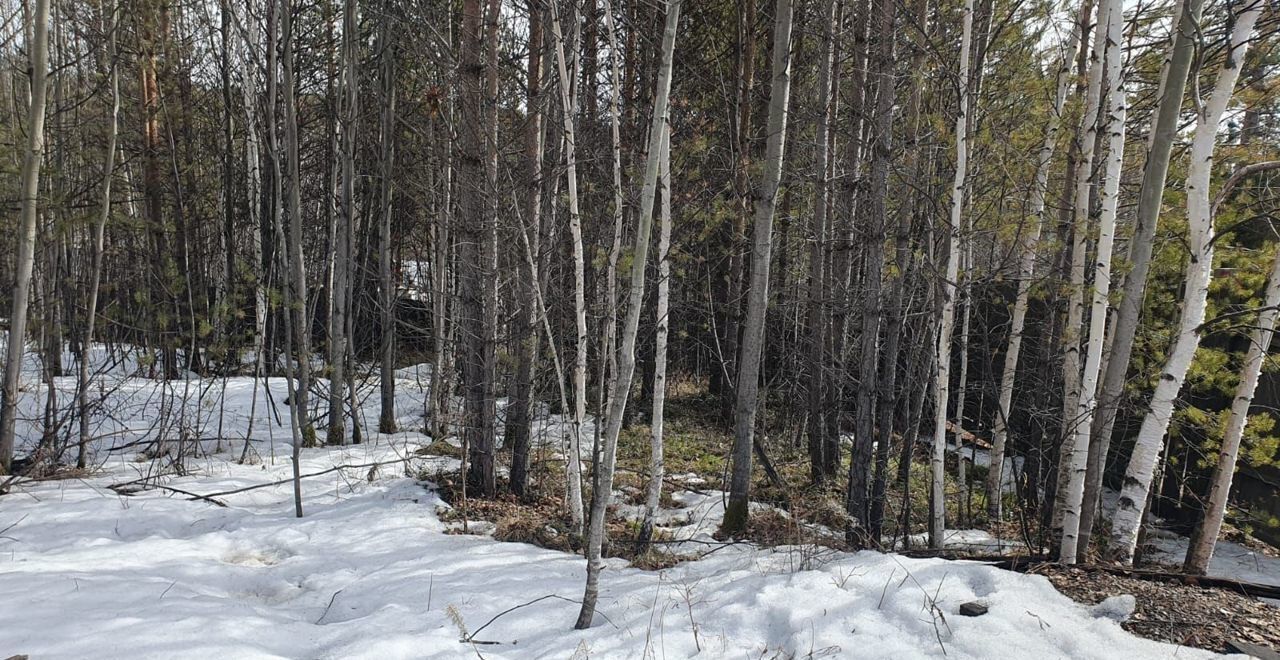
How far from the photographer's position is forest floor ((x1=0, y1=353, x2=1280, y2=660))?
116 inches

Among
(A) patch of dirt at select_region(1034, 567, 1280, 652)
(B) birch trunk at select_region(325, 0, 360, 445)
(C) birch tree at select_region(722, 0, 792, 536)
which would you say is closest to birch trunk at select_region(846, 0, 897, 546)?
(C) birch tree at select_region(722, 0, 792, 536)

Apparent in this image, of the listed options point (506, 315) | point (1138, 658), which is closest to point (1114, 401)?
point (1138, 658)

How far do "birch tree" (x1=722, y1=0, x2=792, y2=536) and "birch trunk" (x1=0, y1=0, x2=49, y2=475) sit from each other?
→ 5.80 m

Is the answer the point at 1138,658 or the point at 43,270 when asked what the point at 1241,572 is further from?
the point at 43,270

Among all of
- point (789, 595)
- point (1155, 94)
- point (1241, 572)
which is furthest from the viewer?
point (1241, 572)

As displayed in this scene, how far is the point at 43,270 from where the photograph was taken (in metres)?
8.59

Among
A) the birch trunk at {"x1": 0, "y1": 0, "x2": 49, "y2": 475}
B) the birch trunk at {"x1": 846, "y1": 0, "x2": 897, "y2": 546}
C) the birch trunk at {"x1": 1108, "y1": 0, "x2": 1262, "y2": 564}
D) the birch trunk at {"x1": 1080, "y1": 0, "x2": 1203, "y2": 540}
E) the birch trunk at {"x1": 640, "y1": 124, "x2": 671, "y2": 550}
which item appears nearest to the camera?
the birch trunk at {"x1": 1108, "y1": 0, "x2": 1262, "y2": 564}

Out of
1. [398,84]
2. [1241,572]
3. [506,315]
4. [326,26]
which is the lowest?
[1241,572]

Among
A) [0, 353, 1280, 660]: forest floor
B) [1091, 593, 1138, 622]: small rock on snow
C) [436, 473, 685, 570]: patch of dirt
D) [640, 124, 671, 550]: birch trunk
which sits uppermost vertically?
[640, 124, 671, 550]: birch trunk

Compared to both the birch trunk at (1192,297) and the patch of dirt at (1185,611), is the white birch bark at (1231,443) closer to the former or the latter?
the birch trunk at (1192,297)

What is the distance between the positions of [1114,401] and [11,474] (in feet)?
28.3

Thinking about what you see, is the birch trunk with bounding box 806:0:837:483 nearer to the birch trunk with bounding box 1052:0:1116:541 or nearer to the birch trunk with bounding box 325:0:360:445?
the birch trunk with bounding box 1052:0:1116:541

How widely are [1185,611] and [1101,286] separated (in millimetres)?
2128

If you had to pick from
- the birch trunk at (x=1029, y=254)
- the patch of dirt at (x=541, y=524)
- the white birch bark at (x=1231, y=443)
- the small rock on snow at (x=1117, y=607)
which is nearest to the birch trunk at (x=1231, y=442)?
the white birch bark at (x=1231, y=443)
